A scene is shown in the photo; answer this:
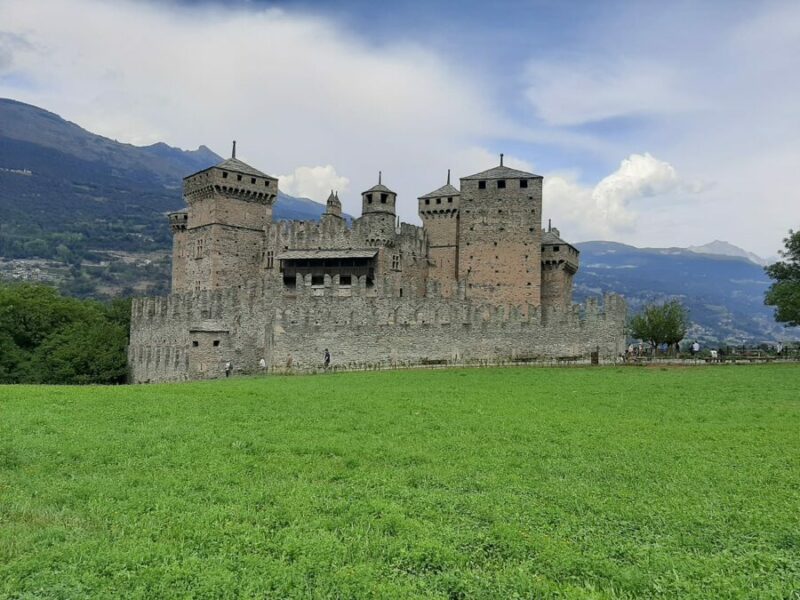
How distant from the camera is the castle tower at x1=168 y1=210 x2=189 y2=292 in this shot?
171 feet

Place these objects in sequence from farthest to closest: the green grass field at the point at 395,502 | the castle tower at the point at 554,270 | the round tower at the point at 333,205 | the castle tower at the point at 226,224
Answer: the round tower at the point at 333,205
the castle tower at the point at 554,270
the castle tower at the point at 226,224
the green grass field at the point at 395,502

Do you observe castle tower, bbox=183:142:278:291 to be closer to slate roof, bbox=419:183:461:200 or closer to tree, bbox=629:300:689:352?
slate roof, bbox=419:183:461:200

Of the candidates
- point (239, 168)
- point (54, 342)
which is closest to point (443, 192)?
point (239, 168)

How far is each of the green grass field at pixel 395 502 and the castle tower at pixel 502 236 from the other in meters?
29.6

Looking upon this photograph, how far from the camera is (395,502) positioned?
28.0ft

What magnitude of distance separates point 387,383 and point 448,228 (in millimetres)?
27291

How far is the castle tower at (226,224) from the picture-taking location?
4750cm

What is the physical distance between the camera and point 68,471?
9844 mm

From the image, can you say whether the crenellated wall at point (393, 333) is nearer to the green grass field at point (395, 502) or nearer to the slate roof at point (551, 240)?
the slate roof at point (551, 240)

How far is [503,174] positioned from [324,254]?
1342 cm

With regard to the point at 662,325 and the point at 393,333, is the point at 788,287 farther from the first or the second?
the point at 393,333

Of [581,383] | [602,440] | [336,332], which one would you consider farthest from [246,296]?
[602,440]

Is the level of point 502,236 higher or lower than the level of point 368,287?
higher

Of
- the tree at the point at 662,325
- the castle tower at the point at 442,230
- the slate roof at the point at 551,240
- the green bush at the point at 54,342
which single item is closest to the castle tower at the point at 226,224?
the green bush at the point at 54,342
